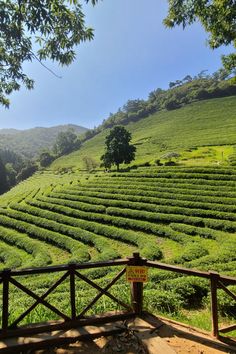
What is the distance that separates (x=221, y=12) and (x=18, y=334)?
9.37 meters

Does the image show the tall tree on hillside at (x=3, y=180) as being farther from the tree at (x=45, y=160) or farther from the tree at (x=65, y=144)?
the tree at (x=65, y=144)

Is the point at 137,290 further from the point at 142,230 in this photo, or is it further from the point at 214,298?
the point at 142,230

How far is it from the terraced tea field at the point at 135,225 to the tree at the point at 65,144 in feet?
300

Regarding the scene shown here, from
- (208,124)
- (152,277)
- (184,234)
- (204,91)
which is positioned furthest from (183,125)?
(152,277)

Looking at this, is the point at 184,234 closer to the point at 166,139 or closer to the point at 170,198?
the point at 170,198

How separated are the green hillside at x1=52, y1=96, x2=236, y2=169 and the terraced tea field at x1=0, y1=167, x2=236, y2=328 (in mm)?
15700

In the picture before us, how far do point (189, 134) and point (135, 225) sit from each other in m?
63.9

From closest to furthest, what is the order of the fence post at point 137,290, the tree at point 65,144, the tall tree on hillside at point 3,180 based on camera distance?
the fence post at point 137,290, the tall tree on hillside at point 3,180, the tree at point 65,144

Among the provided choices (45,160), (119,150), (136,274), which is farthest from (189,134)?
(136,274)

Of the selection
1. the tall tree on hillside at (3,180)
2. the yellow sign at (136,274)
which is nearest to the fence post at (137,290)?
the yellow sign at (136,274)

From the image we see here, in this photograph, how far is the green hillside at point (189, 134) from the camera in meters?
62.3

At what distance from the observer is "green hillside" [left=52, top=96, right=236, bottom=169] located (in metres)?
62.3

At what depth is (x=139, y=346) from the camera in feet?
20.1

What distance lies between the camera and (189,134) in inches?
3482
